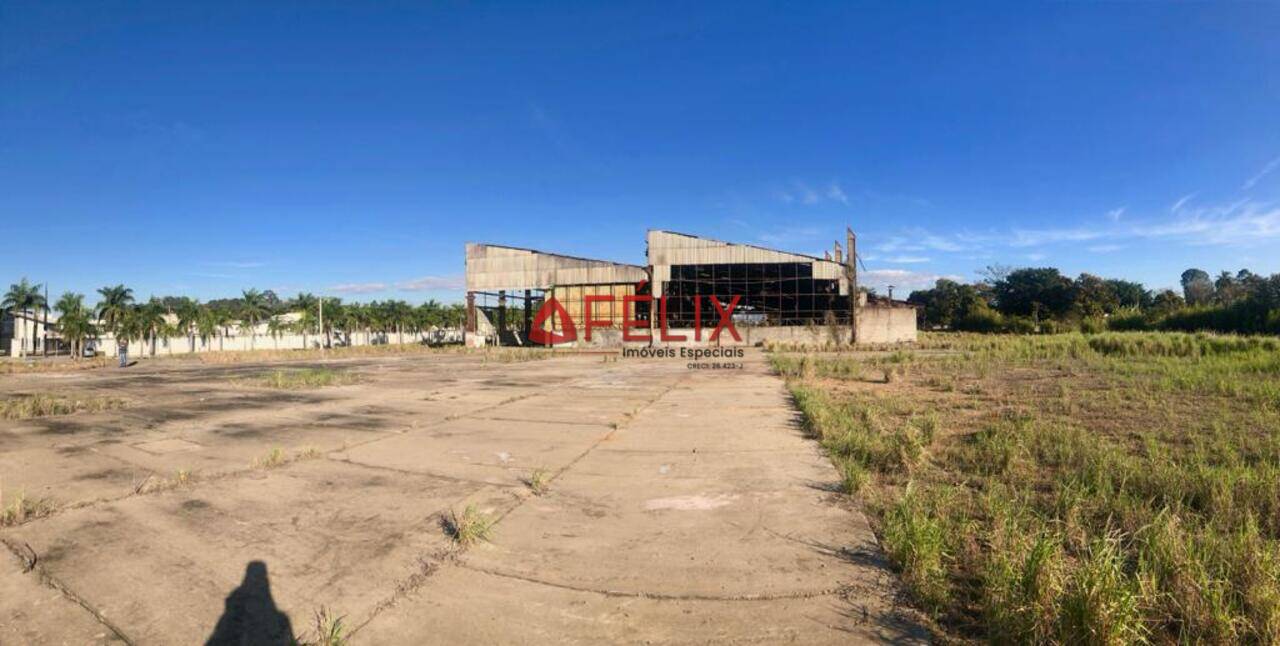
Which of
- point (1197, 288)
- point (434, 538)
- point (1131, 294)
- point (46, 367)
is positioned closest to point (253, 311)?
point (46, 367)

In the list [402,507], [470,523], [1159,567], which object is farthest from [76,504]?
[1159,567]

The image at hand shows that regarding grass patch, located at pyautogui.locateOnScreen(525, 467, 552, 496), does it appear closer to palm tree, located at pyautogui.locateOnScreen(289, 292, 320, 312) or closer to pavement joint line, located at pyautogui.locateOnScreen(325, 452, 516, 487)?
pavement joint line, located at pyautogui.locateOnScreen(325, 452, 516, 487)

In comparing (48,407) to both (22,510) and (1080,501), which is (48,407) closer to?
(22,510)

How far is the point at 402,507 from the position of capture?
4.77 meters

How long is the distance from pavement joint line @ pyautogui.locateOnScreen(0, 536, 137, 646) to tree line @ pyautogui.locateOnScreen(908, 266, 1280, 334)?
→ 39.9m

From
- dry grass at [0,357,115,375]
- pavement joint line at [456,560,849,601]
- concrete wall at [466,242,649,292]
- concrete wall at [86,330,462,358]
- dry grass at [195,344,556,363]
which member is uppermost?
concrete wall at [466,242,649,292]

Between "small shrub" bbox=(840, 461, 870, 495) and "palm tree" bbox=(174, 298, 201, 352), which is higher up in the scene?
"palm tree" bbox=(174, 298, 201, 352)

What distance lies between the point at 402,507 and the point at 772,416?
641 centimetres

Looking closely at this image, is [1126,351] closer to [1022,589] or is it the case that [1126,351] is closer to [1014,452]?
[1014,452]

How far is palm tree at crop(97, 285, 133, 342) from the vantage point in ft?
174

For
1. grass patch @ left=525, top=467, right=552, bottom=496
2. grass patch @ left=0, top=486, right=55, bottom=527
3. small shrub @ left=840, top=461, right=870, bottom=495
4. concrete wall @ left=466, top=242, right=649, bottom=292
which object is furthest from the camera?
concrete wall @ left=466, top=242, right=649, bottom=292

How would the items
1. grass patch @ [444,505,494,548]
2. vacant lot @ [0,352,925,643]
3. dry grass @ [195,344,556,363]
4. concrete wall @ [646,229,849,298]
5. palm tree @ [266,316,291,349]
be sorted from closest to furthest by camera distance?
vacant lot @ [0,352,925,643] < grass patch @ [444,505,494,548] < dry grass @ [195,344,556,363] < concrete wall @ [646,229,849,298] < palm tree @ [266,316,291,349]

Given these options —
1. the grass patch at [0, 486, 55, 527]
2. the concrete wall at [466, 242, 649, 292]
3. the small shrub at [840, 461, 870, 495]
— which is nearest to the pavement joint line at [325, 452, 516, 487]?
the grass patch at [0, 486, 55, 527]

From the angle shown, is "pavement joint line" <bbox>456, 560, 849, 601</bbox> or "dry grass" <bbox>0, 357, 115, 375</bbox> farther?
"dry grass" <bbox>0, 357, 115, 375</bbox>
